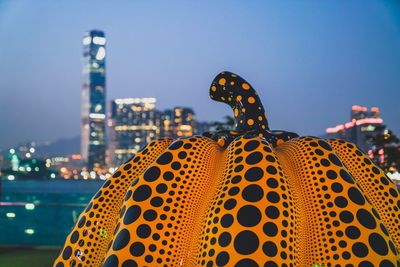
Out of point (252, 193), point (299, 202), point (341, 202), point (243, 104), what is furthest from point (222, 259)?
point (243, 104)

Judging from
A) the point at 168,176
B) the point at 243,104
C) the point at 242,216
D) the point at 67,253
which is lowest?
the point at 67,253

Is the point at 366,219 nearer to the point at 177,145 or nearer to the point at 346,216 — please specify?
the point at 346,216

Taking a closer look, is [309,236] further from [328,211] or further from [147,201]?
[147,201]

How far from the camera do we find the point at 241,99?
352cm

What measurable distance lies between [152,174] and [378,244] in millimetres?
1024

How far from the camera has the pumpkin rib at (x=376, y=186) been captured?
3008 mm

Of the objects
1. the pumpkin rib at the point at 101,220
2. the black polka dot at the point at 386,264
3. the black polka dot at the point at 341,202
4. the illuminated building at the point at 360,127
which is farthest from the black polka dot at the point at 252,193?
the illuminated building at the point at 360,127

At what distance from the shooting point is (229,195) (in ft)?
8.10

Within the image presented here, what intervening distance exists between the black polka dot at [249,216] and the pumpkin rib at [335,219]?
1.10ft

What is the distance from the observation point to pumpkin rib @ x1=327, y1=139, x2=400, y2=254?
3.01 meters

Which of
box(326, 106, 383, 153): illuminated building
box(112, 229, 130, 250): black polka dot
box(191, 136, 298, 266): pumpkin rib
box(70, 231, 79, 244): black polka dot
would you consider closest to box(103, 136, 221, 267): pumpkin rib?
box(112, 229, 130, 250): black polka dot

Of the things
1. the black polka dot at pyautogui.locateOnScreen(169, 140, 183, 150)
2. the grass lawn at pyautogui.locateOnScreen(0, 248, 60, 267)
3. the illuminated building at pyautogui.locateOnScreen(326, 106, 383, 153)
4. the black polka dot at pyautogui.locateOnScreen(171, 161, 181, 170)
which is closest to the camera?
the black polka dot at pyautogui.locateOnScreen(171, 161, 181, 170)

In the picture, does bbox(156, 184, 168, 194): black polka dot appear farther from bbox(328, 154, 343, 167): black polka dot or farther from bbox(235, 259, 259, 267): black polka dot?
bbox(328, 154, 343, 167): black polka dot

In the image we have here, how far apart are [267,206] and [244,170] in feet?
0.69
